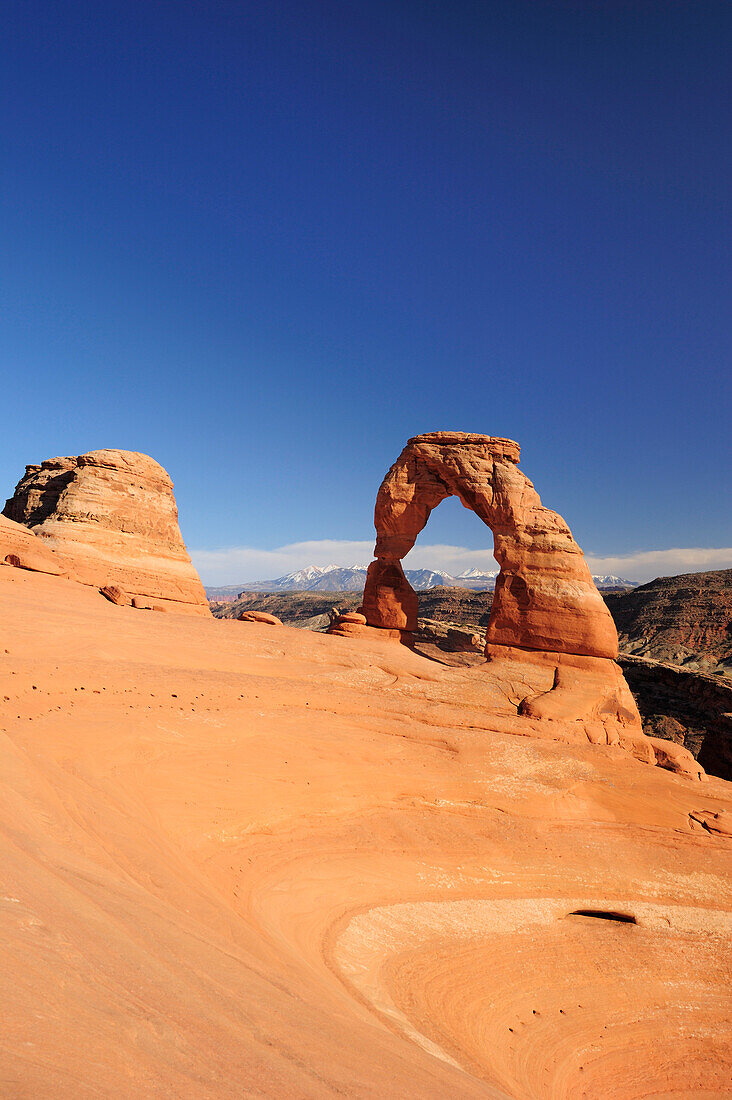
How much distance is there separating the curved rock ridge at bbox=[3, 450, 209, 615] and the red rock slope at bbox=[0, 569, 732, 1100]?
17.9ft

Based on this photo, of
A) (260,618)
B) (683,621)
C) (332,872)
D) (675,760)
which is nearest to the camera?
(332,872)

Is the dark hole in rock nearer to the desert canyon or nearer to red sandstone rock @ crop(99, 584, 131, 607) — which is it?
the desert canyon

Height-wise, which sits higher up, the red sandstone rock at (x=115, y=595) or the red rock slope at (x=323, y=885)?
the red sandstone rock at (x=115, y=595)

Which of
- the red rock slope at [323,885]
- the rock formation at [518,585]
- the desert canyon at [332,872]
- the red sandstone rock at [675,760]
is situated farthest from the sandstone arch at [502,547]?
the red rock slope at [323,885]

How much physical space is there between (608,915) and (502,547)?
12.0 meters

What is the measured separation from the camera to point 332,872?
773 centimetres

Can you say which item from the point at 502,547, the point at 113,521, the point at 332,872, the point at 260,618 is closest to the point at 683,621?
the point at 502,547

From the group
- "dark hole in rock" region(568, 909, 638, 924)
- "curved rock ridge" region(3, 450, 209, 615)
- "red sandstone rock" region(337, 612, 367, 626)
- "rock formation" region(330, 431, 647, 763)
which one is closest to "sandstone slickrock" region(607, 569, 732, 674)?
"rock formation" region(330, 431, 647, 763)

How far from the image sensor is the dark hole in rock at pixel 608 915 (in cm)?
862

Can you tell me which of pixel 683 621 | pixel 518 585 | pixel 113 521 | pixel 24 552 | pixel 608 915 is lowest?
pixel 608 915

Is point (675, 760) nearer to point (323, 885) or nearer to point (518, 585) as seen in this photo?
point (518, 585)

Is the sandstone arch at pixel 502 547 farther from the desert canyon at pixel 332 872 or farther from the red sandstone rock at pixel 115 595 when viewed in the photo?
the red sandstone rock at pixel 115 595

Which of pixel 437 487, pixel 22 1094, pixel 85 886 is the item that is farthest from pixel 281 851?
pixel 437 487

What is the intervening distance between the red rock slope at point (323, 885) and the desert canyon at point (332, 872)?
3 centimetres
